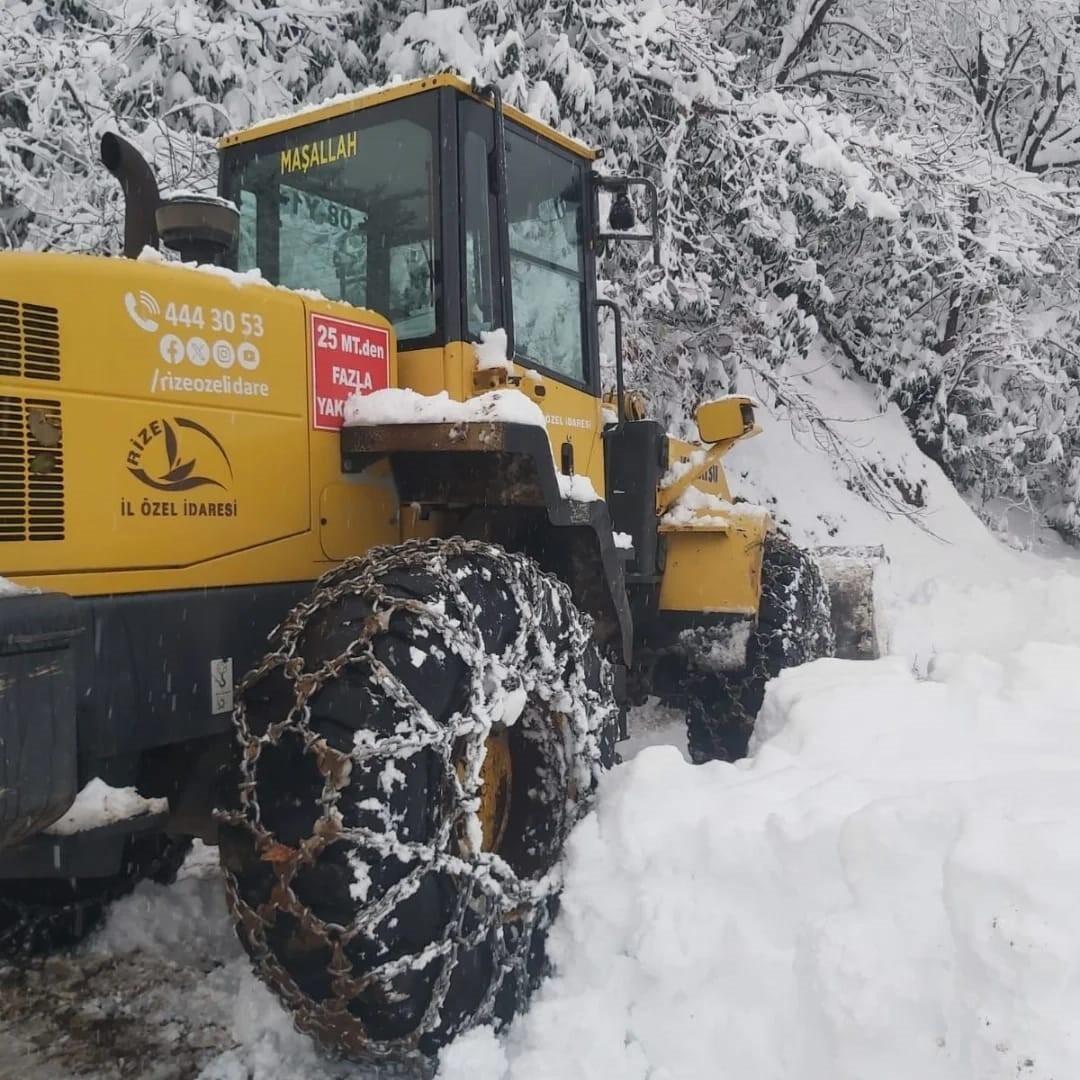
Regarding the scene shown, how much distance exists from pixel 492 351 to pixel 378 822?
1.69 metres

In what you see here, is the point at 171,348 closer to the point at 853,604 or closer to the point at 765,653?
the point at 765,653

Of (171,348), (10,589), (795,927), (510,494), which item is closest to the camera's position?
(10,589)

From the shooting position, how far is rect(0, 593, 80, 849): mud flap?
6.85 feet

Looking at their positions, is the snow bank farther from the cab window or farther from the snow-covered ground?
the cab window

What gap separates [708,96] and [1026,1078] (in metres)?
7.68

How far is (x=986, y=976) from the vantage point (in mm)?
2270

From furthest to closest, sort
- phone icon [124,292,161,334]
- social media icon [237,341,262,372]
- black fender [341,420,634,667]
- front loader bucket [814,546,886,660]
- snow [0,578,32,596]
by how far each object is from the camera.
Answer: front loader bucket [814,546,886,660] → black fender [341,420,634,667] → social media icon [237,341,262,372] → phone icon [124,292,161,334] → snow [0,578,32,596]

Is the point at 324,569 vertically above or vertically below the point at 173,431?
below

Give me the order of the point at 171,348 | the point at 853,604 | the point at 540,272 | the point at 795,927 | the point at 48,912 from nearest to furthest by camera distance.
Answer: the point at 795,927, the point at 171,348, the point at 48,912, the point at 540,272, the point at 853,604

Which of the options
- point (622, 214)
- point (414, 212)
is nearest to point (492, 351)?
point (414, 212)

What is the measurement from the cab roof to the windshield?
0.08 ft

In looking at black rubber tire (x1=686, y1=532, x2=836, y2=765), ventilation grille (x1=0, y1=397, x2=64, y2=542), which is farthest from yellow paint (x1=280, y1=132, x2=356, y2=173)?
black rubber tire (x1=686, y1=532, x2=836, y2=765)

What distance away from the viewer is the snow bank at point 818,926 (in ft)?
7.41

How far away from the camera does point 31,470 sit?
240 centimetres
